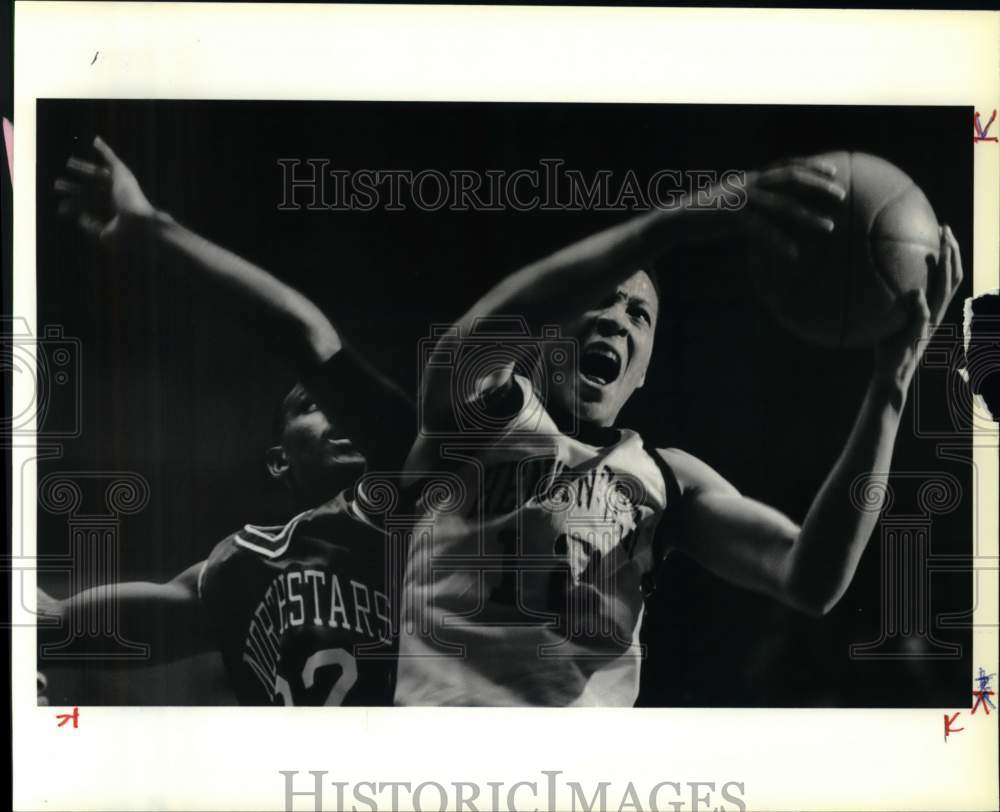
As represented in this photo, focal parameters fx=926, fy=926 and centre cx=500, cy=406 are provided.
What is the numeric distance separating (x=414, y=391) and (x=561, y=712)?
109 cm

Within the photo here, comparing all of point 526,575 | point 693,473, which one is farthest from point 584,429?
point 526,575

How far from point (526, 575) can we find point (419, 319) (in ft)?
2.79

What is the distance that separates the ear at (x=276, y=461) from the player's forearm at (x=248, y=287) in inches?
13.1

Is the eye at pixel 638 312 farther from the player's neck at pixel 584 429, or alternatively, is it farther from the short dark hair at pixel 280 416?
the short dark hair at pixel 280 416

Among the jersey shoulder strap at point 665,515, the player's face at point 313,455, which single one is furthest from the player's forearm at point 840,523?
the player's face at point 313,455

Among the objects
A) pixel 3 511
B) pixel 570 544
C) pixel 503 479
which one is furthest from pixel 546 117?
pixel 3 511

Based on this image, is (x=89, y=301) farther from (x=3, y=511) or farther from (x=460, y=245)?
(x=460, y=245)

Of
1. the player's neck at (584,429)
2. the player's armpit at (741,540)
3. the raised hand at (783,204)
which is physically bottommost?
the player's armpit at (741,540)

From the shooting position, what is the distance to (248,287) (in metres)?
2.84

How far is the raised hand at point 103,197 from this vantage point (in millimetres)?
2846

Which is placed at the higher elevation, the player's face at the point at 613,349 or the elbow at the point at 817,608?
the player's face at the point at 613,349

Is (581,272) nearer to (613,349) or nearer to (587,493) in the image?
(613,349)

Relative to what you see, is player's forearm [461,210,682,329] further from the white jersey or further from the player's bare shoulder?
the player's bare shoulder

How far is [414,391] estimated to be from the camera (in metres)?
2.84
